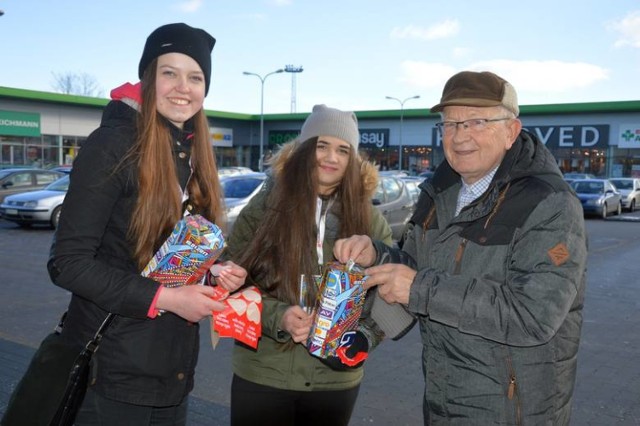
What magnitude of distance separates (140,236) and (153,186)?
19 centimetres

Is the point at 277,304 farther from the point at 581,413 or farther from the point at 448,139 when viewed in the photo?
the point at 581,413

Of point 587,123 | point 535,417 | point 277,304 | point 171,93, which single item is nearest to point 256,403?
point 277,304

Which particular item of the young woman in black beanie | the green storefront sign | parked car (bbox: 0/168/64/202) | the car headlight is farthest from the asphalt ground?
the green storefront sign

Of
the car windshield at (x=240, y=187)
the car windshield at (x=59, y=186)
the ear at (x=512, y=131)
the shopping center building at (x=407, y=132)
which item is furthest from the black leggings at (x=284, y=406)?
the shopping center building at (x=407, y=132)

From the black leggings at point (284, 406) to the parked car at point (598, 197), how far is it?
22.1 m

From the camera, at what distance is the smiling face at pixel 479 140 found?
7.41 ft

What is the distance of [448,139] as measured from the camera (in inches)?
93.7

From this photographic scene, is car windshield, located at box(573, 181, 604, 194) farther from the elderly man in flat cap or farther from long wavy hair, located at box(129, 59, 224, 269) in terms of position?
long wavy hair, located at box(129, 59, 224, 269)

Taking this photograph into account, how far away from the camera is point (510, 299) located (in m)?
1.96

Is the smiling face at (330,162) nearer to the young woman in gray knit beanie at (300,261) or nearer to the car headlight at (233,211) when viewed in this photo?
the young woman in gray knit beanie at (300,261)

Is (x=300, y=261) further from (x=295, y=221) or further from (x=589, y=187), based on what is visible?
(x=589, y=187)

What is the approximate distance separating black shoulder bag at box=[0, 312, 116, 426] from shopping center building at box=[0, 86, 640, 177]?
3637 centimetres

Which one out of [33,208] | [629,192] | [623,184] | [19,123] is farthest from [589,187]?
[19,123]

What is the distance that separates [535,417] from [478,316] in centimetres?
42
